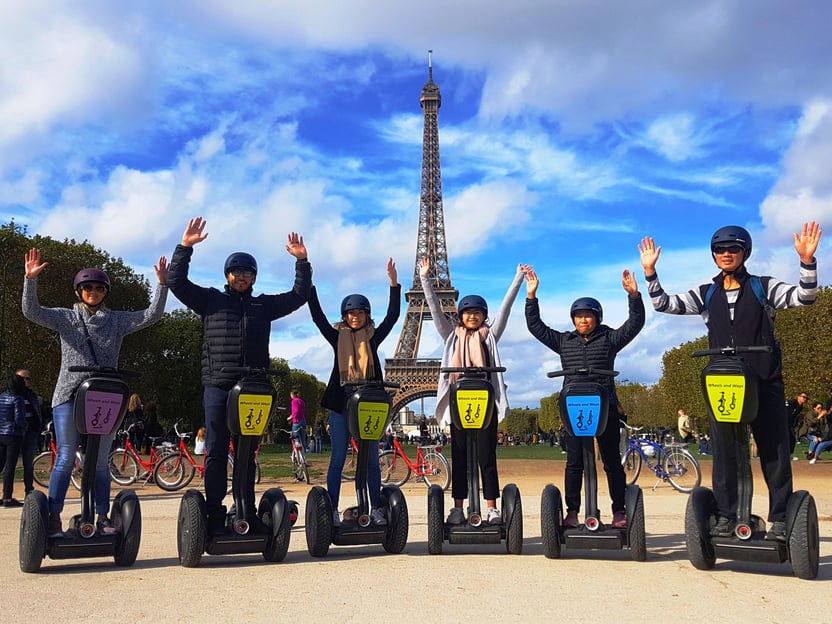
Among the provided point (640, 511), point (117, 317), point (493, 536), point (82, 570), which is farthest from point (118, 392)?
point (640, 511)

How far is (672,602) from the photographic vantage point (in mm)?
4844

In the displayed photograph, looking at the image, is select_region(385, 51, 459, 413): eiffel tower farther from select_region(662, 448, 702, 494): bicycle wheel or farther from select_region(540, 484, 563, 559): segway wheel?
select_region(540, 484, 563, 559): segway wheel

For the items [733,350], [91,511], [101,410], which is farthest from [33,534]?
[733,350]

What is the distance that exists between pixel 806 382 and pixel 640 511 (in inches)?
1506

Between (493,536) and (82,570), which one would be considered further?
(493,536)

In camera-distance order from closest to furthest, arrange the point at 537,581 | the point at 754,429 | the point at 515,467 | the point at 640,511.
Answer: the point at 537,581 → the point at 754,429 → the point at 640,511 → the point at 515,467

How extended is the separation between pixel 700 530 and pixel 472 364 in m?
2.16

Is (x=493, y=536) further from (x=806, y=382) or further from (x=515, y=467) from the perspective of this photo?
(x=806, y=382)

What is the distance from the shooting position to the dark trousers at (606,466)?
6.54 meters

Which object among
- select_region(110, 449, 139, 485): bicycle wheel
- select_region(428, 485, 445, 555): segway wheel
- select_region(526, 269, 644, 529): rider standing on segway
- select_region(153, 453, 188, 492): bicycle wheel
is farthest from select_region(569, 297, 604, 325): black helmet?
select_region(110, 449, 139, 485): bicycle wheel

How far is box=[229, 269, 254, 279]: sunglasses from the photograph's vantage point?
6.56m

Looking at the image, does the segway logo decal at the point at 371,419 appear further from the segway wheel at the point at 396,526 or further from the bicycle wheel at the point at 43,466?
the bicycle wheel at the point at 43,466

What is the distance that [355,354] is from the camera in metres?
7.15

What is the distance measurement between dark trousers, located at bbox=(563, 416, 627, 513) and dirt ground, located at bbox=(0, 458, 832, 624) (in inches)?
16.9
